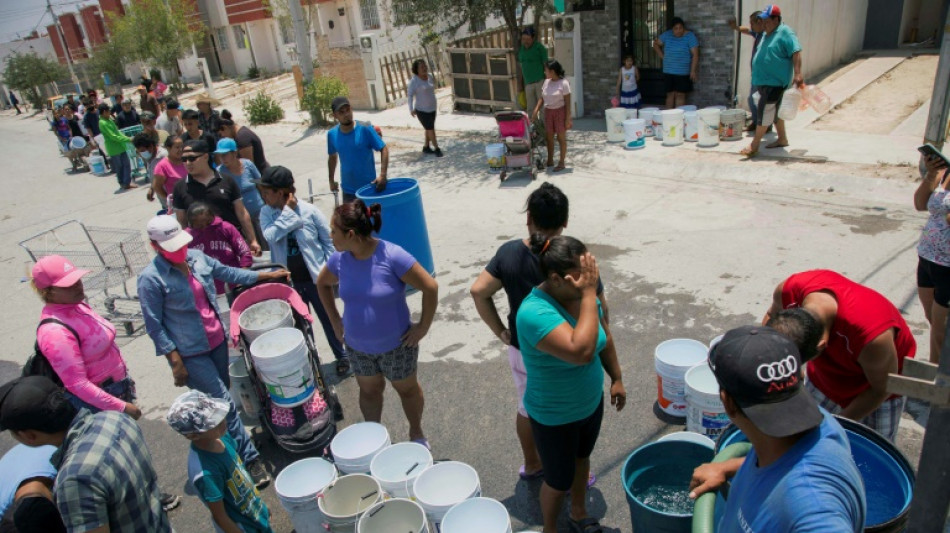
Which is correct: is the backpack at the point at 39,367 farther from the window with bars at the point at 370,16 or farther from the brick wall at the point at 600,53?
the window with bars at the point at 370,16

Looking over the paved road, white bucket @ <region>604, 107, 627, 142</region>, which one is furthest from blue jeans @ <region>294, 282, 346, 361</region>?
white bucket @ <region>604, 107, 627, 142</region>

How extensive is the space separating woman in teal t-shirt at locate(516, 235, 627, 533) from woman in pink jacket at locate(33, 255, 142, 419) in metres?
2.51

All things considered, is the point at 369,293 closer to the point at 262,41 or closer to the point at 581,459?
Answer: the point at 581,459

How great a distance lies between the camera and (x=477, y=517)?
3090 millimetres

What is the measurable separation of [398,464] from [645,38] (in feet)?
35.4

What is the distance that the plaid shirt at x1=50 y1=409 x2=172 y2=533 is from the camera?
2404 millimetres

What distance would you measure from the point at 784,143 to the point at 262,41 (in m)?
32.7

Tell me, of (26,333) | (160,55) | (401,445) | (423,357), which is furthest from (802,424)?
(160,55)

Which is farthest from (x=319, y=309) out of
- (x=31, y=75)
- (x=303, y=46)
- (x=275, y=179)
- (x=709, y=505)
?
(x=31, y=75)

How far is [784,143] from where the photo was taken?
9.27 m

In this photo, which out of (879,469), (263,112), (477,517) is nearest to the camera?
(879,469)

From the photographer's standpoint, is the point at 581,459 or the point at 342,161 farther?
the point at 342,161

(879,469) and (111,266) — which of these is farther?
(111,266)

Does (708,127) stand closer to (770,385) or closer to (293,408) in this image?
(293,408)
